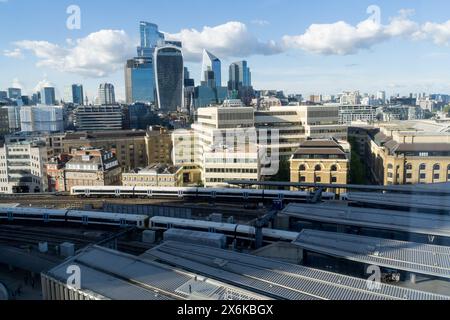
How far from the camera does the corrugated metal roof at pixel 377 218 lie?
7.57 metres

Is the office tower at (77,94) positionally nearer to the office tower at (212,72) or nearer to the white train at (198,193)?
the office tower at (212,72)

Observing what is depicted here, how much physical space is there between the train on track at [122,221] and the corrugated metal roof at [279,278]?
267 cm

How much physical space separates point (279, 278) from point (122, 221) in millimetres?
6477

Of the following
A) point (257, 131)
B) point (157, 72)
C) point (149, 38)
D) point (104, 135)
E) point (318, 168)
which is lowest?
point (318, 168)

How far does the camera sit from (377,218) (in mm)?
8320

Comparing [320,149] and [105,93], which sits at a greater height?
[105,93]

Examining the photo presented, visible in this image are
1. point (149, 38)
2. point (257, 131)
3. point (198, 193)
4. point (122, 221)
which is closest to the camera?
point (122, 221)

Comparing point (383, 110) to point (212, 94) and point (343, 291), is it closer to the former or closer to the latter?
point (212, 94)

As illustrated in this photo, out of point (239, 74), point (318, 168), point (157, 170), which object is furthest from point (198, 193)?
point (239, 74)

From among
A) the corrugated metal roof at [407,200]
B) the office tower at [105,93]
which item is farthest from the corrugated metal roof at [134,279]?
the office tower at [105,93]

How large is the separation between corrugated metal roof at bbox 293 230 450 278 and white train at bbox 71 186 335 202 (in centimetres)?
522

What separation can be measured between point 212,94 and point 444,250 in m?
58.9

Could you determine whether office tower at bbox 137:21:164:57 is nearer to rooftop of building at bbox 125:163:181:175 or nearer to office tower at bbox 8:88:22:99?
office tower at bbox 8:88:22:99

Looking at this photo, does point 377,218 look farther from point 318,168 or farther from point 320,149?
point 320,149
